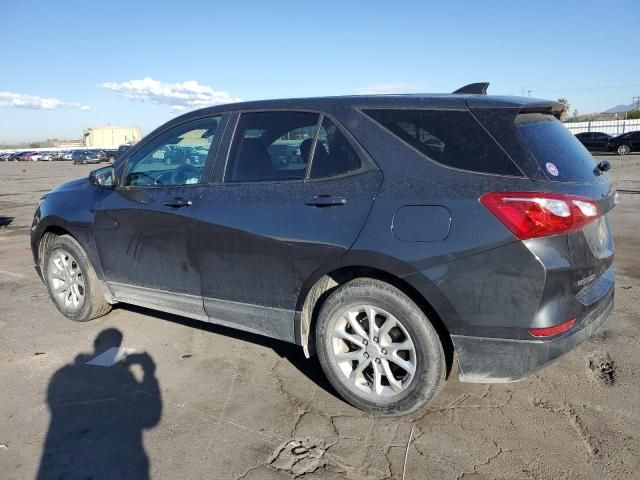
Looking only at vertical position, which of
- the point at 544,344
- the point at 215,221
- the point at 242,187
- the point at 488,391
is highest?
the point at 242,187

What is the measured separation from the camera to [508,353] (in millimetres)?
2803

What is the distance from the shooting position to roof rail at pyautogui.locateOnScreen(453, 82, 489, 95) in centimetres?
360

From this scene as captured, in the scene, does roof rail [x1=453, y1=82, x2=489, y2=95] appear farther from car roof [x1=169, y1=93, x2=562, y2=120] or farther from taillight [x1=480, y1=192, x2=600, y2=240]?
taillight [x1=480, y1=192, x2=600, y2=240]

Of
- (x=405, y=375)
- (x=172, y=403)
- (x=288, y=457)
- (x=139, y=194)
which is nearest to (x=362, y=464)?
(x=288, y=457)

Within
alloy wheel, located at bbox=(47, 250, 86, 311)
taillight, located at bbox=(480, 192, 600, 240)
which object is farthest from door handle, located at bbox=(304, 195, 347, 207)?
alloy wheel, located at bbox=(47, 250, 86, 311)

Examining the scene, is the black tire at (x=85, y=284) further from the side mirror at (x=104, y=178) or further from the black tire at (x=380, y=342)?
the black tire at (x=380, y=342)

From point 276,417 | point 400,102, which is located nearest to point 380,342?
point 276,417

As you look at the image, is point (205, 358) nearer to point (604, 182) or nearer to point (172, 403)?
point (172, 403)

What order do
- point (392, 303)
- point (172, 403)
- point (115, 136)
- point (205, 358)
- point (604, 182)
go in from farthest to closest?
1. point (115, 136)
2. point (205, 358)
3. point (172, 403)
4. point (604, 182)
5. point (392, 303)

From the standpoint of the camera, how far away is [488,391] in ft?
11.5

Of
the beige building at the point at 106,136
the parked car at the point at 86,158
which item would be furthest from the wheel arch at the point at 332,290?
the beige building at the point at 106,136

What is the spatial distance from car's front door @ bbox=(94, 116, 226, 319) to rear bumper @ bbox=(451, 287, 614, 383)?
1943 millimetres

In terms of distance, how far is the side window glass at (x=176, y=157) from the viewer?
391cm

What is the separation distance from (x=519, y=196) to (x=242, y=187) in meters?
1.77
